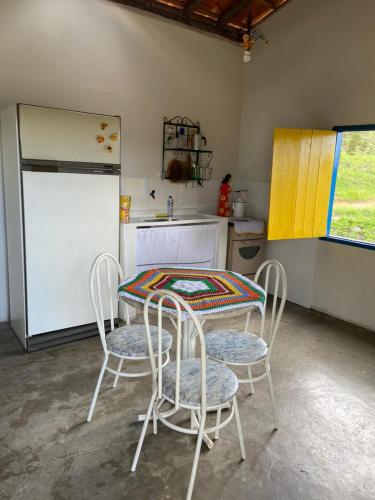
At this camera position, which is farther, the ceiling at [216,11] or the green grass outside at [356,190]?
the ceiling at [216,11]

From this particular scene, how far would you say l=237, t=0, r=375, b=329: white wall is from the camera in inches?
134

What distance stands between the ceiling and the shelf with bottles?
990 millimetres

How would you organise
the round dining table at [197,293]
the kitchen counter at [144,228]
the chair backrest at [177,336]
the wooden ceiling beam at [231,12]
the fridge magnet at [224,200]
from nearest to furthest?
the chair backrest at [177,336] < the round dining table at [197,293] < the kitchen counter at [144,228] < the wooden ceiling beam at [231,12] < the fridge magnet at [224,200]

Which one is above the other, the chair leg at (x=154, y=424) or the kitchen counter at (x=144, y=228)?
the kitchen counter at (x=144, y=228)

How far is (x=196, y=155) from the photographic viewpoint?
4348mm

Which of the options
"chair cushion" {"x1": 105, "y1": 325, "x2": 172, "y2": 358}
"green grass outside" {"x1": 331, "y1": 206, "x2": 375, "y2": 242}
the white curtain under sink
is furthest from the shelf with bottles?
"chair cushion" {"x1": 105, "y1": 325, "x2": 172, "y2": 358}

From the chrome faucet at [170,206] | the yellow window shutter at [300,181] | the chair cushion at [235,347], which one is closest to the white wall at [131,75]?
the chrome faucet at [170,206]

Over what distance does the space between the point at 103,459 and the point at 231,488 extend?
0.64m

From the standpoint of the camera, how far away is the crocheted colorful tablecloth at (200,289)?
74.1 inches

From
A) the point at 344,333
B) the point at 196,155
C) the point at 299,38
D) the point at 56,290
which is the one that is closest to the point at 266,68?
the point at 299,38

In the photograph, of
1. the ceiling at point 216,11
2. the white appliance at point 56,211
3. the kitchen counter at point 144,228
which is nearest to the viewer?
the white appliance at point 56,211

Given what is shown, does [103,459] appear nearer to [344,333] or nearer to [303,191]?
[344,333]

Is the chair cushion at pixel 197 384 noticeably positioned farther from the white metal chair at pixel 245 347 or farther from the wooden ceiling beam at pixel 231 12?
the wooden ceiling beam at pixel 231 12

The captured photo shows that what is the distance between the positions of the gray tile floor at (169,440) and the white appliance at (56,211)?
32 cm
